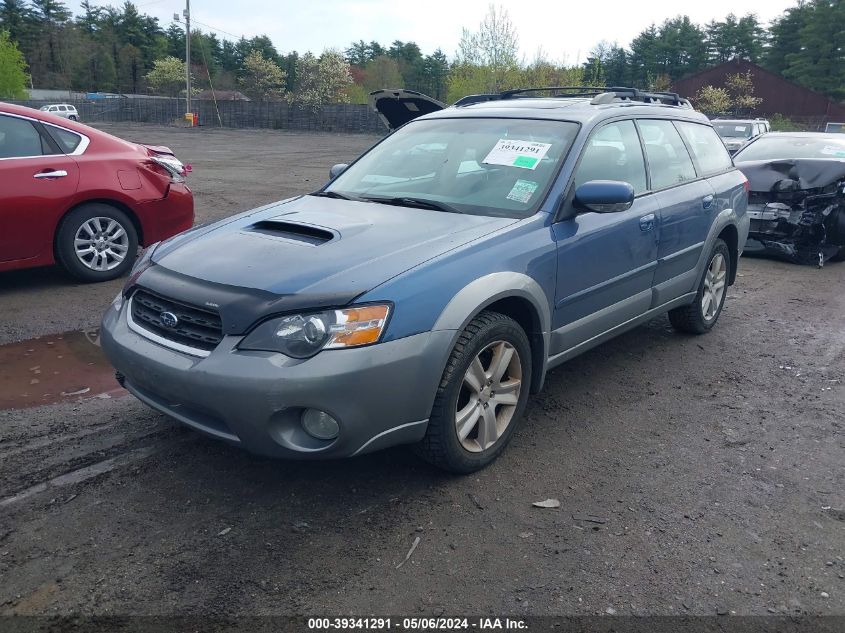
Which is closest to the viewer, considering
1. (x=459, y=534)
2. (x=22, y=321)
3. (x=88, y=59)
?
(x=459, y=534)

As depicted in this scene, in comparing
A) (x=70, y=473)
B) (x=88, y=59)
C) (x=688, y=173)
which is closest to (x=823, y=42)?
(x=688, y=173)

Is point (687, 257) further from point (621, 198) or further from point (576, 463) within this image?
point (576, 463)

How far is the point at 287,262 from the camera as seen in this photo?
3180 mm

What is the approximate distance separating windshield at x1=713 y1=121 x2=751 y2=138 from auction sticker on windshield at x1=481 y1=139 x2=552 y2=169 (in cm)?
1861

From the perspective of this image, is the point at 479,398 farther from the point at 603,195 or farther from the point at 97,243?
the point at 97,243

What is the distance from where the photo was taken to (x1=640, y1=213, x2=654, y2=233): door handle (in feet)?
14.4

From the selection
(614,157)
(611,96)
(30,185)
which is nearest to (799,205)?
(611,96)

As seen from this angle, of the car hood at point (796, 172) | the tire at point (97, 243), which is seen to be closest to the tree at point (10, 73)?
the tire at point (97, 243)

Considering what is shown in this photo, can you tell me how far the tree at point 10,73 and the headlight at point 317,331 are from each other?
76.3m

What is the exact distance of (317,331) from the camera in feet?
9.40

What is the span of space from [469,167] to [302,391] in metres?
1.91

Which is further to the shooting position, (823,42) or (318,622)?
(823,42)

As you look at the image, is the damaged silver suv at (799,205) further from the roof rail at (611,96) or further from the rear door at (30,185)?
the rear door at (30,185)

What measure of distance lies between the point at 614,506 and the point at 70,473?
2460 millimetres
